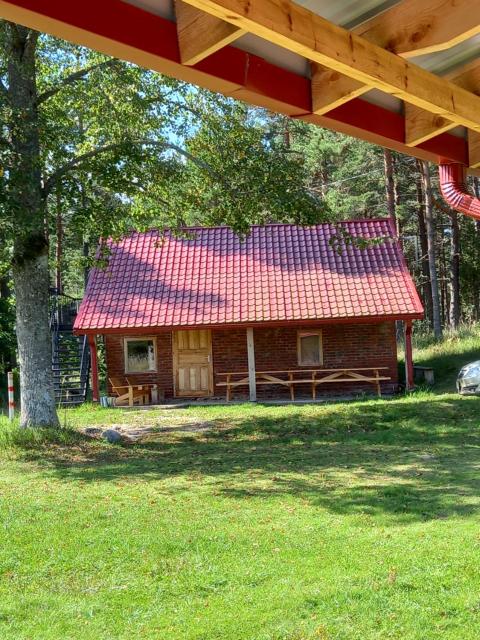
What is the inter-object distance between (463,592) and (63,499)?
5146 millimetres

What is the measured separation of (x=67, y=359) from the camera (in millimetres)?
23203

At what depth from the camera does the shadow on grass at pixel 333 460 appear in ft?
26.8

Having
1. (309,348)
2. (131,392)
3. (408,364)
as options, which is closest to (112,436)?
(131,392)

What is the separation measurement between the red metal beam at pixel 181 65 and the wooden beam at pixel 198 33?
1.8 inches

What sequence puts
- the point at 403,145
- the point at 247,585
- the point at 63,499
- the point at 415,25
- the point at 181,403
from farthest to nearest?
1. the point at 181,403
2. the point at 63,499
3. the point at 247,585
4. the point at 403,145
5. the point at 415,25

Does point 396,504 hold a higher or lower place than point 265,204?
lower

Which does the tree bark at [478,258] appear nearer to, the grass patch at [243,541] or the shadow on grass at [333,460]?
the shadow on grass at [333,460]

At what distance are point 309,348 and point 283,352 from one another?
0.79 m

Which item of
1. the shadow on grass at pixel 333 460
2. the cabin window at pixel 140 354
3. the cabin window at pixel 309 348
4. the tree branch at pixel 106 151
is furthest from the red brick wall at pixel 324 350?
the tree branch at pixel 106 151

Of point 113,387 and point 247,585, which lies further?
point 113,387

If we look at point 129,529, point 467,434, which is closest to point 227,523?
point 129,529

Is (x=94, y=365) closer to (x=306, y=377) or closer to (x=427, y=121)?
(x=306, y=377)

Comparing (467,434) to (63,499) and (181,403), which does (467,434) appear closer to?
(63,499)

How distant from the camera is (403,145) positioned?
4.70 metres
